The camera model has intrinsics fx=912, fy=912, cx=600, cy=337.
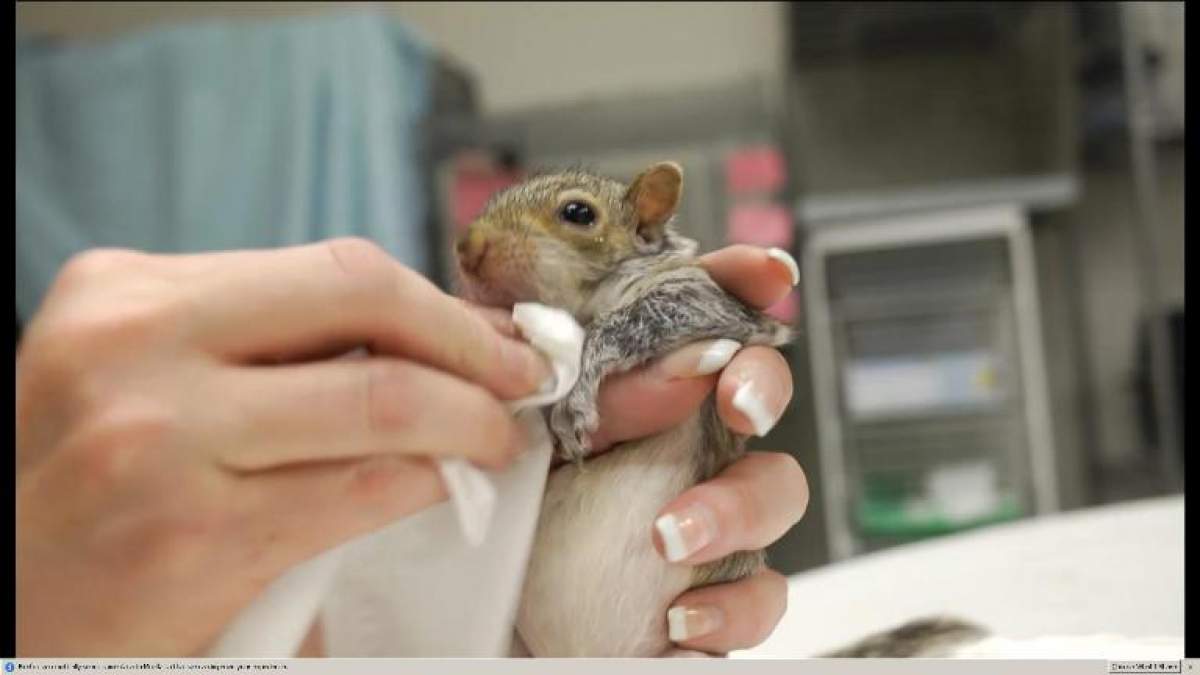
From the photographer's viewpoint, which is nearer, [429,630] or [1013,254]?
[429,630]

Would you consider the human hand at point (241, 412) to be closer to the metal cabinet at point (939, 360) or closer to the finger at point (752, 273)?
the finger at point (752, 273)

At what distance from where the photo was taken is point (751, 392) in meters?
0.41

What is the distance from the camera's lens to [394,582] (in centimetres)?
45

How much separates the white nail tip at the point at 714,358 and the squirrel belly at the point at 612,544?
2cm

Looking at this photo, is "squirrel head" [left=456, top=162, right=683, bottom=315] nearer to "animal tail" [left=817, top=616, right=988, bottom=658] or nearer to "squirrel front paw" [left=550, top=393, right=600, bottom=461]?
"squirrel front paw" [left=550, top=393, right=600, bottom=461]

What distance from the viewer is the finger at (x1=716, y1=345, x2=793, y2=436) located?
0.41 metres

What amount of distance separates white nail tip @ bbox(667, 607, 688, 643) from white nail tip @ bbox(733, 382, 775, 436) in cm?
9

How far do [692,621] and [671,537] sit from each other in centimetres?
5

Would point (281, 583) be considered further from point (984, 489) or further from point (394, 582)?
point (984, 489)

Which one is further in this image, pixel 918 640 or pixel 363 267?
pixel 918 640

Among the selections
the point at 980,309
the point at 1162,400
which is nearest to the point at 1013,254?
the point at 980,309

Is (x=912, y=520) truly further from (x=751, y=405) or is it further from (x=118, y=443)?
(x=118, y=443)

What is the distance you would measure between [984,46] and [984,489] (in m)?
0.41

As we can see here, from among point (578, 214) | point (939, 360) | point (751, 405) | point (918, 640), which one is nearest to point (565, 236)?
point (578, 214)
